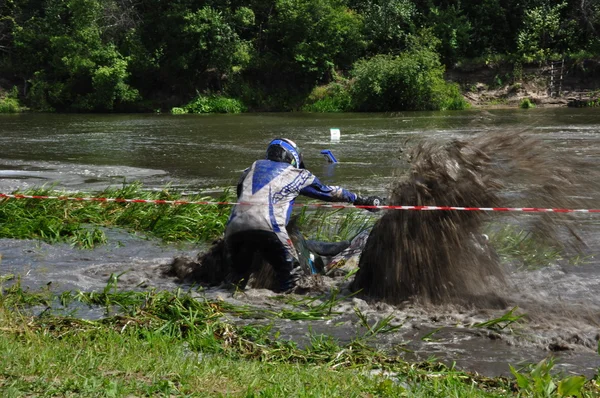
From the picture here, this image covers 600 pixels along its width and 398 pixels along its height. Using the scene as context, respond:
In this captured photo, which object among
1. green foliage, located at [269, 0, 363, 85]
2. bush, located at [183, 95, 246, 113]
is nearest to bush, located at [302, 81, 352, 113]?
green foliage, located at [269, 0, 363, 85]

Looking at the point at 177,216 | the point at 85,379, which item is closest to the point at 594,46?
the point at 177,216

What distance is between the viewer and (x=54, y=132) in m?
32.4

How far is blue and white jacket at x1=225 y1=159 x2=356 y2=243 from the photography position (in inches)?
310

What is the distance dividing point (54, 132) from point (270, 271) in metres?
26.0

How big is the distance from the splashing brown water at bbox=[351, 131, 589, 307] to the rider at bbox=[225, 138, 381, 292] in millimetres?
681

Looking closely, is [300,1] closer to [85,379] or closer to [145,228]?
[145,228]

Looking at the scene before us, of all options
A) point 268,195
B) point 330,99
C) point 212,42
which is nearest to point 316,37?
point 330,99

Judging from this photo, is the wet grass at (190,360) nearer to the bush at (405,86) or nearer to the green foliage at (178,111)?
the bush at (405,86)

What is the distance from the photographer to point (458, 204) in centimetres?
748

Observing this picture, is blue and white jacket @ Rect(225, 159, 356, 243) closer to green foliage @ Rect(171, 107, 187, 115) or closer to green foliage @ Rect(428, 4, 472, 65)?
green foliage @ Rect(171, 107, 187, 115)

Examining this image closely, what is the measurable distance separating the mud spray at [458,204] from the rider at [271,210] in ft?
2.25

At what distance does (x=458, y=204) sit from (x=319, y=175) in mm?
12430

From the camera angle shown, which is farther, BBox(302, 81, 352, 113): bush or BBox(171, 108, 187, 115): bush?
BBox(171, 108, 187, 115): bush

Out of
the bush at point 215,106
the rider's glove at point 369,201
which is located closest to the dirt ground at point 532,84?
the bush at point 215,106
